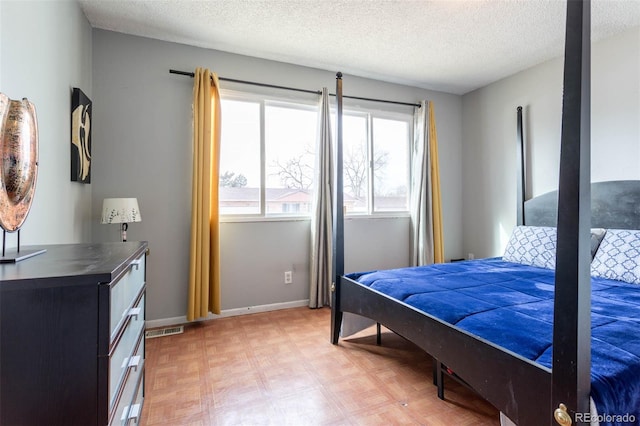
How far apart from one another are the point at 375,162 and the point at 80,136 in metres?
2.85

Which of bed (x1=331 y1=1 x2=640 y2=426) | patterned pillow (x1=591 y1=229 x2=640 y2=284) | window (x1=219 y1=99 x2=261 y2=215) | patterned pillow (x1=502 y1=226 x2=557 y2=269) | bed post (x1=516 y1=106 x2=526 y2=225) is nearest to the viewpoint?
bed (x1=331 y1=1 x2=640 y2=426)

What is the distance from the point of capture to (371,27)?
2.65m

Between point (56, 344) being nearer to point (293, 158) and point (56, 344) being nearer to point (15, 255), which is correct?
point (15, 255)

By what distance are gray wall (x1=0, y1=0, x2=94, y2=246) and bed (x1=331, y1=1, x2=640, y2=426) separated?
1.88 meters

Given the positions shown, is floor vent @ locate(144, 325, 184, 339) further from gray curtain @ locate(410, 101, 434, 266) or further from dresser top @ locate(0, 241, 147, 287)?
gray curtain @ locate(410, 101, 434, 266)

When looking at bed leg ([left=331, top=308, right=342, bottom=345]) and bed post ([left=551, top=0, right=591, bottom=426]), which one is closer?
bed post ([left=551, top=0, right=591, bottom=426])

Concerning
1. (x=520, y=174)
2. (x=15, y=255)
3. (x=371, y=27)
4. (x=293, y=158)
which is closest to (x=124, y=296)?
(x=15, y=255)

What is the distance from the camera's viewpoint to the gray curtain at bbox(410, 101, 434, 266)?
3.81 meters

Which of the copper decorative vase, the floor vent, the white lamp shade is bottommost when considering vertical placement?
the floor vent

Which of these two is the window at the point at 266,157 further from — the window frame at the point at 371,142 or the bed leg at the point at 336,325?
the bed leg at the point at 336,325

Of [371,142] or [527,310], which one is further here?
[371,142]

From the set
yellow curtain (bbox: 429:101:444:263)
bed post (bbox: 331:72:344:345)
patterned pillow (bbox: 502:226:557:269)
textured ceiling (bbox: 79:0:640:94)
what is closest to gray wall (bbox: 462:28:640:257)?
textured ceiling (bbox: 79:0:640:94)

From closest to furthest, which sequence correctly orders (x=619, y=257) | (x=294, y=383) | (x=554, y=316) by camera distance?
(x=554, y=316) → (x=294, y=383) → (x=619, y=257)

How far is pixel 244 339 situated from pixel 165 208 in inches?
52.9
